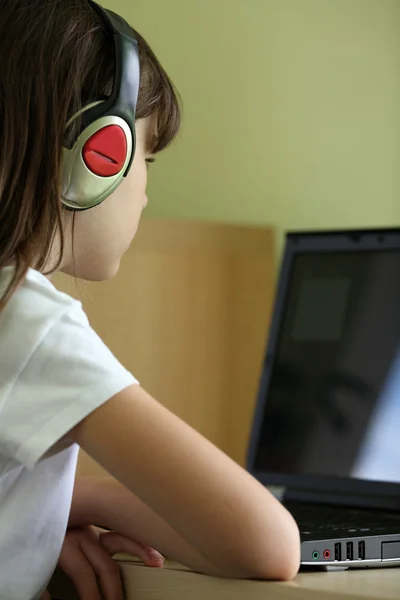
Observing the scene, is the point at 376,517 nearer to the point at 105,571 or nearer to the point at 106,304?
the point at 105,571

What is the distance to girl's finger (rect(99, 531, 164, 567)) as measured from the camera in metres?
0.82

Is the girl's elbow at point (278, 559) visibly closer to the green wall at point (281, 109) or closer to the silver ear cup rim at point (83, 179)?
the silver ear cup rim at point (83, 179)

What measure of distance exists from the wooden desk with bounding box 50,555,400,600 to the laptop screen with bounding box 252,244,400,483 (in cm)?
62

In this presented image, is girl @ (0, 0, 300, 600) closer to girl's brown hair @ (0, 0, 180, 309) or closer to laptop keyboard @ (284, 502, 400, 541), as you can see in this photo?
girl's brown hair @ (0, 0, 180, 309)

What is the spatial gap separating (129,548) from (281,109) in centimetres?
121

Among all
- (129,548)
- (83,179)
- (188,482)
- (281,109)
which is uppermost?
(281,109)

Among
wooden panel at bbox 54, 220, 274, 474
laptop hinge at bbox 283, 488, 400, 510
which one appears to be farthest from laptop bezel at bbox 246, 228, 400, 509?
wooden panel at bbox 54, 220, 274, 474

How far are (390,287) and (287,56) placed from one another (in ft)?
2.13

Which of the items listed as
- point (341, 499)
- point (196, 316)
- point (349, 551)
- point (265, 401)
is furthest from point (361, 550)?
point (196, 316)

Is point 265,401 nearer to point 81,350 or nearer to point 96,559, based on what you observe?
point 96,559

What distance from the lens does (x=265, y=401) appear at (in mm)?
1502

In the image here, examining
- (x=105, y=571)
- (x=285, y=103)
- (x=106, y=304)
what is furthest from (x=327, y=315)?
(x=105, y=571)

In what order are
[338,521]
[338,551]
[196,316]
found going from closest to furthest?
[338,551], [338,521], [196,316]

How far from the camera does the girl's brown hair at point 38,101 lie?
2.56ft
